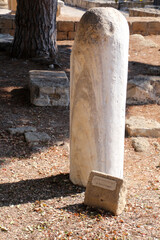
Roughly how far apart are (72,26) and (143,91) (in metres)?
4.84

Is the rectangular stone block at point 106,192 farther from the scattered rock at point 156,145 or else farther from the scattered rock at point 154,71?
the scattered rock at point 154,71

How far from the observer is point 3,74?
22.7 feet

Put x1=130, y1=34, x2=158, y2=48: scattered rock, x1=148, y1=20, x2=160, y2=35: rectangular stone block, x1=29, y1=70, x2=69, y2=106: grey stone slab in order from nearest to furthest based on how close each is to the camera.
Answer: x1=29, y1=70, x2=69, y2=106: grey stone slab < x1=130, y1=34, x2=158, y2=48: scattered rock < x1=148, y1=20, x2=160, y2=35: rectangular stone block

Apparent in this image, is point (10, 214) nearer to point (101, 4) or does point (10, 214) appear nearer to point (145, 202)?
point (145, 202)

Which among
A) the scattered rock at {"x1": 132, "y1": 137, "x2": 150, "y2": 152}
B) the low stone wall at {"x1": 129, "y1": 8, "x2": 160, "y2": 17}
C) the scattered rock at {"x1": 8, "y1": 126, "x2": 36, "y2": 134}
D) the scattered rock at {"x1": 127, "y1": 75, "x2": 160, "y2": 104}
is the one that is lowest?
the scattered rock at {"x1": 132, "y1": 137, "x2": 150, "y2": 152}

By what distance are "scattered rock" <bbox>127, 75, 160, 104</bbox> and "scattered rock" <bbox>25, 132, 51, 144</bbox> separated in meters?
2.01

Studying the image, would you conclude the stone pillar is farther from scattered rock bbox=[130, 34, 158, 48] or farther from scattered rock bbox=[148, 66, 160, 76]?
scattered rock bbox=[130, 34, 158, 48]

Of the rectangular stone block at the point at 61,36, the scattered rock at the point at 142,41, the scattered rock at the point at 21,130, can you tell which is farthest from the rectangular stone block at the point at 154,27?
the scattered rock at the point at 21,130

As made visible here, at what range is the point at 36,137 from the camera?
466 cm

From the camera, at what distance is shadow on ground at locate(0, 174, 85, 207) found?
326 centimetres

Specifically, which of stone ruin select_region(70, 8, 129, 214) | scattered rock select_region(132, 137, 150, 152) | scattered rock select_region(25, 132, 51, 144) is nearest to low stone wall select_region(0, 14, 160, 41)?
scattered rock select_region(25, 132, 51, 144)

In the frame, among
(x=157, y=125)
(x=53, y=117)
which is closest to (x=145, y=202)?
(x=157, y=125)

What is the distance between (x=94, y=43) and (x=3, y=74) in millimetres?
4238

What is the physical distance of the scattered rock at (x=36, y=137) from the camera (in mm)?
4582
